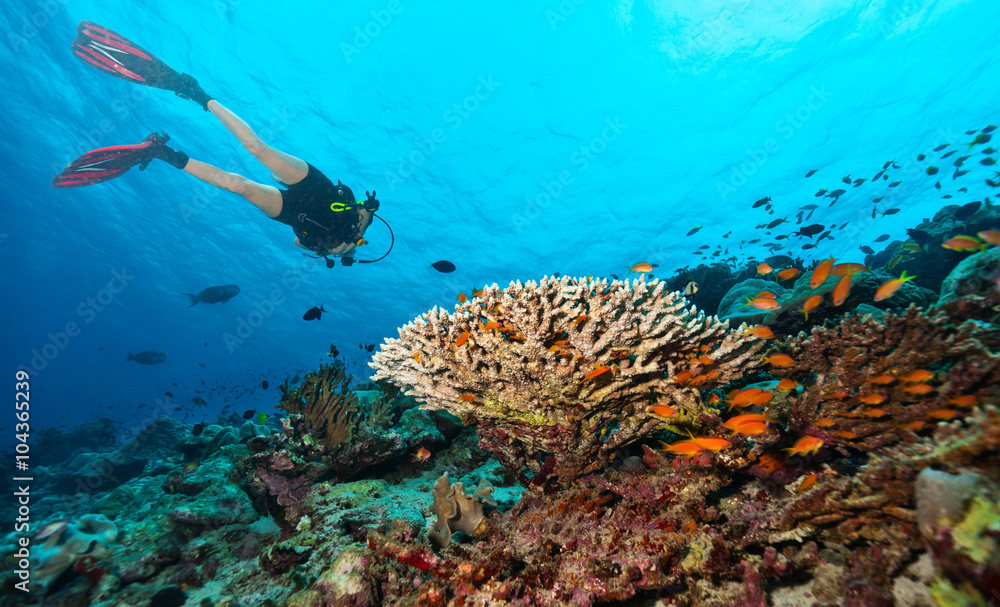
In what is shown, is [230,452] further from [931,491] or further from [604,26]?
[604,26]

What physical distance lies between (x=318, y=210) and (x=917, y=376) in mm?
10283

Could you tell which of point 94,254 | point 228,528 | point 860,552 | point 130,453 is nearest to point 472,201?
point 130,453

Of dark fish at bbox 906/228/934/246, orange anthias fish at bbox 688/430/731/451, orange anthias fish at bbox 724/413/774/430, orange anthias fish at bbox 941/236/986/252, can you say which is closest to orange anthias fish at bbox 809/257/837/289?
orange anthias fish at bbox 941/236/986/252

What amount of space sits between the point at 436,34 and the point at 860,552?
22884 mm

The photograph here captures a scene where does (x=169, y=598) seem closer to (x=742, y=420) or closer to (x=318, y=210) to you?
(x=742, y=420)

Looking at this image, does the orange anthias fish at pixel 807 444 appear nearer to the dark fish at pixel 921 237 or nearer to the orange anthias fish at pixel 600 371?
the orange anthias fish at pixel 600 371

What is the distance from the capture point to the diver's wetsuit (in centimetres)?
854

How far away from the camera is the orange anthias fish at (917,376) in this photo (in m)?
2.45

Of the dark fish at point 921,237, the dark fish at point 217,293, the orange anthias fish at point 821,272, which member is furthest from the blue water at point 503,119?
the orange anthias fish at point 821,272

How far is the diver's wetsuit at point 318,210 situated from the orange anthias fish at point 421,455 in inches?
234

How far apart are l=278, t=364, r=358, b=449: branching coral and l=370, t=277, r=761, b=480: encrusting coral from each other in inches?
98.9

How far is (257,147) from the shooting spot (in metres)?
8.00

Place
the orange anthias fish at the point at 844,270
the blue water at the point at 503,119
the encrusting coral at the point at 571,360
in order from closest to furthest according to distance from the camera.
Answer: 1. the encrusting coral at the point at 571,360
2. the orange anthias fish at the point at 844,270
3. the blue water at the point at 503,119

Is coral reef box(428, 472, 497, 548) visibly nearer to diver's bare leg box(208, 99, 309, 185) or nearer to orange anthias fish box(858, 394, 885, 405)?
orange anthias fish box(858, 394, 885, 405)
